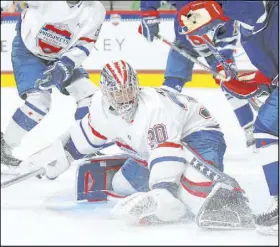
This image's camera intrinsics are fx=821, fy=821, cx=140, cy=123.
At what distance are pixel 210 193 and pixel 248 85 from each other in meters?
0.40

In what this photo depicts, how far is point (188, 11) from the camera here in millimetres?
3270

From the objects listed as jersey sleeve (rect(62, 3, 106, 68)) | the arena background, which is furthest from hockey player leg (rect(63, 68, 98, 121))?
the arena background

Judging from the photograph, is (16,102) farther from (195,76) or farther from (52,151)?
(52,151)

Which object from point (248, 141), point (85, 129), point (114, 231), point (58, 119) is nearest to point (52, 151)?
point (85, 129)

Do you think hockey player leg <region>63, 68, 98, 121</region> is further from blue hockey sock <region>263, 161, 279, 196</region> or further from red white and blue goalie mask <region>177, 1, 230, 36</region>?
blue hockey sock <region>263, 161, 279, 196</region>

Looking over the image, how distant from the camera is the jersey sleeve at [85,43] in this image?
3600mm

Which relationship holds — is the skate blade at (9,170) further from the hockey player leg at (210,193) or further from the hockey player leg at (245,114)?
the hockey player leg at (245,114)

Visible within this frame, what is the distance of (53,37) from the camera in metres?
3.65

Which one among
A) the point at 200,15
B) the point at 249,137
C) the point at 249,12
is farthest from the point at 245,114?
the point at 249,12

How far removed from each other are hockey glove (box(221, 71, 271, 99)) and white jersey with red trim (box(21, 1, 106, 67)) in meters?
1.01

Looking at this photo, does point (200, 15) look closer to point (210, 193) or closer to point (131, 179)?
point (131, 179)

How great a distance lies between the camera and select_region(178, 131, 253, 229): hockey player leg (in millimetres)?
2549

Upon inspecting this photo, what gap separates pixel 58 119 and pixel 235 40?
1240mm

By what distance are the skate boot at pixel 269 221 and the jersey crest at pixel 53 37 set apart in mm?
1462
